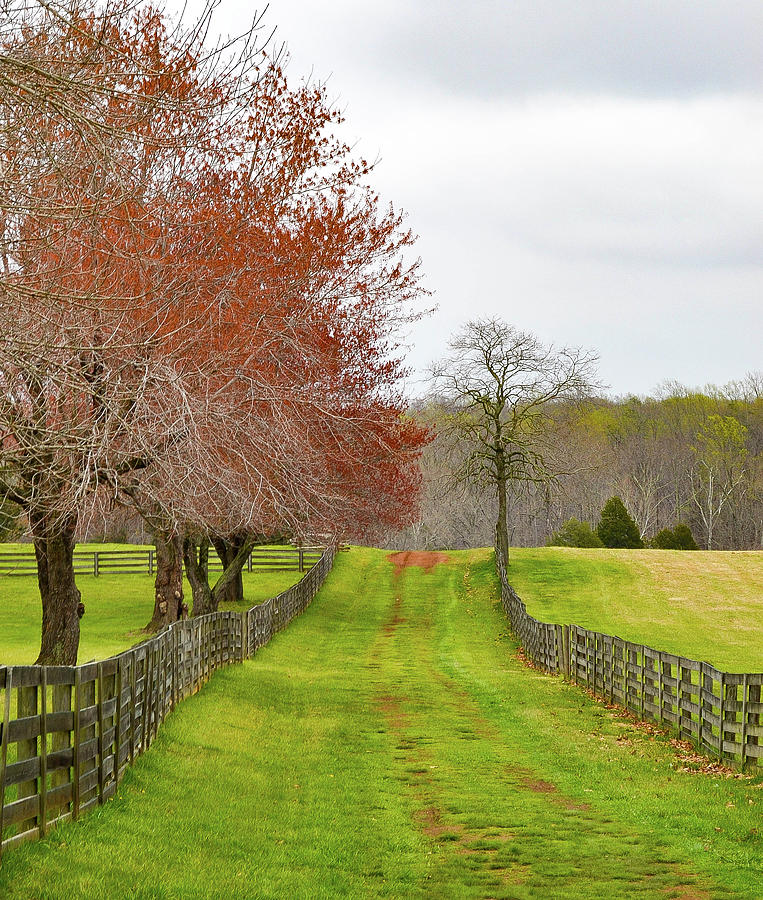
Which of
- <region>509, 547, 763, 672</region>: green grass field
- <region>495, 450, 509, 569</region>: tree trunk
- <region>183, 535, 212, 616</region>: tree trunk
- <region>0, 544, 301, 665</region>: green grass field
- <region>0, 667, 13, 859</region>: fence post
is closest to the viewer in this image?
<region>0, 667, 13, 859</region>: fence post

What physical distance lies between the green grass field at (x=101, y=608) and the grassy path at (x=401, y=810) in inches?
394

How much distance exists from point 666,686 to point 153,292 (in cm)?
907

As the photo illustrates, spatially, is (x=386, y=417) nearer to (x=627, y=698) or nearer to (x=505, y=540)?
(x=627, y=698)

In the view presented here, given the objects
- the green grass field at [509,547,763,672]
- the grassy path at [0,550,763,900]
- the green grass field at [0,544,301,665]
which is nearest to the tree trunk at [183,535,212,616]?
the green grass field at [0,544,301,665]

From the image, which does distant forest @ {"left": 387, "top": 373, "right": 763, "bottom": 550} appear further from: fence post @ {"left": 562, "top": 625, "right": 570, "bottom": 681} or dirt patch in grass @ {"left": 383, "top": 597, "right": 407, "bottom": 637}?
fence post @ {"left": 562, "top": 625, "right": 570, "bottom": 681}

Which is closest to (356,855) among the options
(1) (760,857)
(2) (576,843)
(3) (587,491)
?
(2) (576,843)

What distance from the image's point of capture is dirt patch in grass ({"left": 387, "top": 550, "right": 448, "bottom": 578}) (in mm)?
53062

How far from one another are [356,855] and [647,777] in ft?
15.6

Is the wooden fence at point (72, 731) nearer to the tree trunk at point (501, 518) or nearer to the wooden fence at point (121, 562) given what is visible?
the wooden fence at point (121, 562)

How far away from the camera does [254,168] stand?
18.0 m

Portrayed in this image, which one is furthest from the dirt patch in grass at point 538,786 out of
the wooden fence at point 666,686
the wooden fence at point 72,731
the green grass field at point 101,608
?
the green grass field at point 101,608

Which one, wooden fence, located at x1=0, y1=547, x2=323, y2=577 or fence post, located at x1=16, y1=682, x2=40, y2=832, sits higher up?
fence post, located at x1=16, y1=682, x2=40, y2=832

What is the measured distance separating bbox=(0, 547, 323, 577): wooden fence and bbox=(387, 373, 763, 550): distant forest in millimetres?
27700

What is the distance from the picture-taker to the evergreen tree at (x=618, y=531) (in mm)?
61719
